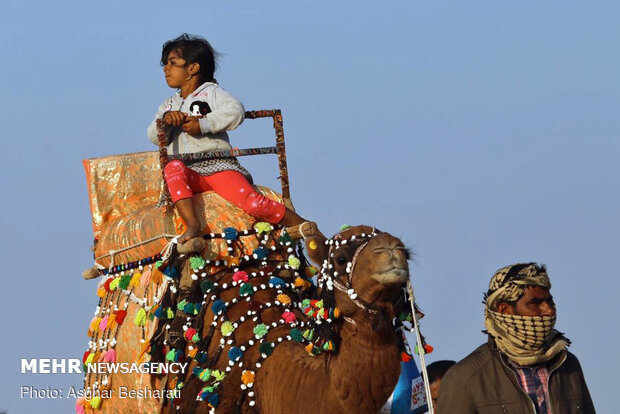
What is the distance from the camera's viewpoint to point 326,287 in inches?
313

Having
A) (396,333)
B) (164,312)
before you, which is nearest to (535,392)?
(396,333)

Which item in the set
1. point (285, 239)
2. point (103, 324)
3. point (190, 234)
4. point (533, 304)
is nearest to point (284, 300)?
point (285, 239)

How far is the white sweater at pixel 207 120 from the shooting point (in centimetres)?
994

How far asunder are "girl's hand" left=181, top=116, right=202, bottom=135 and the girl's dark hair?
22.9 inches

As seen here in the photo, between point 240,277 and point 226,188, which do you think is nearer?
point 240,277

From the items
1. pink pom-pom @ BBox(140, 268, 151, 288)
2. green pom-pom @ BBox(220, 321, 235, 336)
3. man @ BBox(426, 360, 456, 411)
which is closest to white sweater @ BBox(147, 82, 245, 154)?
pink pom-pom @ BBox(140, 268, 151, 288)

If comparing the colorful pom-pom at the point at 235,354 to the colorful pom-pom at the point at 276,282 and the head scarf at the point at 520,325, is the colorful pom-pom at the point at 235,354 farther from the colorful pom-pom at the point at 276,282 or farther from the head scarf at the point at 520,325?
the head scarf at the point at 520,325

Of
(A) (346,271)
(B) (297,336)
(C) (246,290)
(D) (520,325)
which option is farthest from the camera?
(C) (246,290)

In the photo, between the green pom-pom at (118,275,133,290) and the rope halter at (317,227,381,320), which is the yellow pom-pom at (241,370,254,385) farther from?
the green pom-pom at (118,275,133,290)

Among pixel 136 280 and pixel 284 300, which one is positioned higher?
pixel 136 280

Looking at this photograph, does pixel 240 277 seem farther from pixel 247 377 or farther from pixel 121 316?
pixel 121 316

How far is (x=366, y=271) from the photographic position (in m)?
7.68

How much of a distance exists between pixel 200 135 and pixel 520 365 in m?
4.58

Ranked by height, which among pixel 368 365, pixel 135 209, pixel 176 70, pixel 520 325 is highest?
pixel 176 70
